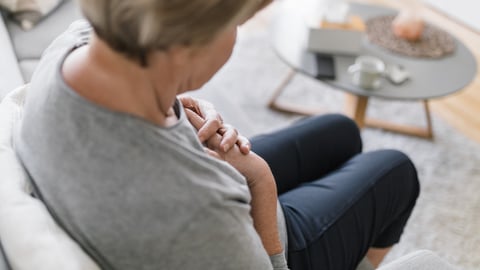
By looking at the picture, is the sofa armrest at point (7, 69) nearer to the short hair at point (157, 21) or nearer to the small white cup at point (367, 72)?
the short hair at point (157, 21)

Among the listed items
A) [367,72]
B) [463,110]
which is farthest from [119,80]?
[463,110]

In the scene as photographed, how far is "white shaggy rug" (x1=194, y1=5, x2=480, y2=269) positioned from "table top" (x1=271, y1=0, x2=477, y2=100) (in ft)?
1.07

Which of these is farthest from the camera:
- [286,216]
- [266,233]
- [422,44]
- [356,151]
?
[422,44]

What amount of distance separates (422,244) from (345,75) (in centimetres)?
67

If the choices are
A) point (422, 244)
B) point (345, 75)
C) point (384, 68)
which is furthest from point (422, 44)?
point (422, 244)

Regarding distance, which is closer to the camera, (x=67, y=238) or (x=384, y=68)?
(x=67, y=238)

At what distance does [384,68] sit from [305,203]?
3.44 feet

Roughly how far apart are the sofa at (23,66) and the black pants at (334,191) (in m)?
0.14

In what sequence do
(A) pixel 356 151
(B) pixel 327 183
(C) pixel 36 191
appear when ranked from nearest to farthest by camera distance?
1. (C) pixel 36 191
2. (B) pixel 327 183
3. (A) pixel 356 151

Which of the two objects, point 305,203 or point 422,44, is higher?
point 305,203

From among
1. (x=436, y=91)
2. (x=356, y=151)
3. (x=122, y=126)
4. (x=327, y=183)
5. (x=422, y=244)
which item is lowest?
(x=422, y=244)

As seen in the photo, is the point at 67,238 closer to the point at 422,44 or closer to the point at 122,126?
the point at 122,126

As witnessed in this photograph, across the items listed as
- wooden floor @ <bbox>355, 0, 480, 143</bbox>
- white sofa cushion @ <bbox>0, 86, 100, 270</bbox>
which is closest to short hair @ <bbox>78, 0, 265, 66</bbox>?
white sofa cushion @ <bbox>0, 86, 100, 270</bbox>

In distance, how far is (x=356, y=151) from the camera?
1.34 m
